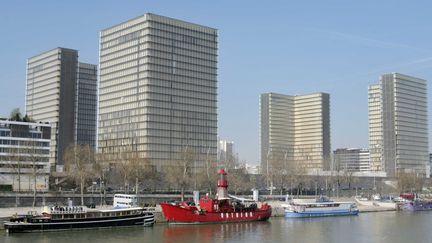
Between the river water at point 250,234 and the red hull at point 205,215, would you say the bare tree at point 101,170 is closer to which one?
the red hull at point 205,215

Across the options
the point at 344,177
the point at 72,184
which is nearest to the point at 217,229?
the point at 72,184

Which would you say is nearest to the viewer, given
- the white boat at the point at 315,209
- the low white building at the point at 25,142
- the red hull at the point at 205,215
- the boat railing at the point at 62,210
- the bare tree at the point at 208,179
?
the boat railing at the point at 62,210

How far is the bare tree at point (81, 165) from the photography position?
131 metres

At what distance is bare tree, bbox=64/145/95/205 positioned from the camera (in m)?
131

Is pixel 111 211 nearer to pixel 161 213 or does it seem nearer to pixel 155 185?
pixel 161 213

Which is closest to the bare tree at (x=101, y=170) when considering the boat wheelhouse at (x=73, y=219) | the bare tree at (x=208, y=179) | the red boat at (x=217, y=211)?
the bare tree at (x=208, y=179)

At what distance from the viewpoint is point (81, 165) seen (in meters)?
140

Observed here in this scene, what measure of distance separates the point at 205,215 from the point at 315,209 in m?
32.0

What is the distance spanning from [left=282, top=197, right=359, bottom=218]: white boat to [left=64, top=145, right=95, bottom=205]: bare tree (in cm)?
4138

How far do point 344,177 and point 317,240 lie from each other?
4798 inches

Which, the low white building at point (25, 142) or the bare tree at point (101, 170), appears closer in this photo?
the bare tree at point (101, 170)

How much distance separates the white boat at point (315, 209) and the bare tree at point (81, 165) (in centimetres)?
4138

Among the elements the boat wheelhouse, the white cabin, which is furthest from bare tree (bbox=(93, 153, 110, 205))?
the boat wheelhouse

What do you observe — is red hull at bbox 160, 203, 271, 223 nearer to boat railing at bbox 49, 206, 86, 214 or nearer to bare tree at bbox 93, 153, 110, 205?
boat railing at bbox 49, 206, 86, 214
